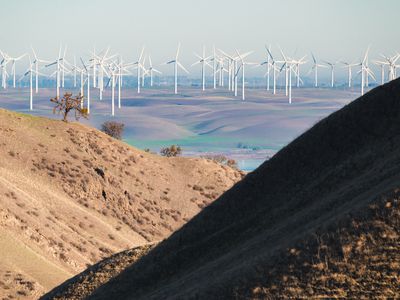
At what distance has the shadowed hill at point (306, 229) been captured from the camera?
22.8m

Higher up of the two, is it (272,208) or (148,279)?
(272,208)

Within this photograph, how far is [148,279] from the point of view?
3425 centimetres

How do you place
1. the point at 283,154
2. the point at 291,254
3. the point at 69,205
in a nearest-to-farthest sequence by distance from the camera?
the point at 291,254 < the point at 283,154 < the point at 69,205

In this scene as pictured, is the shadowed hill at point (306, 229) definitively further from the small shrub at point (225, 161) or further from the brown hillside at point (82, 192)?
the small shrub at point (225, 161)

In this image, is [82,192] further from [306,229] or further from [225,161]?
[225,161]

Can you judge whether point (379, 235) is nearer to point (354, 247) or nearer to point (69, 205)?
point (354, 247)

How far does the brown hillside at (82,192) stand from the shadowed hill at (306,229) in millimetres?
23008

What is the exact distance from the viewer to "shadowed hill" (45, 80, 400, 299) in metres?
22.8

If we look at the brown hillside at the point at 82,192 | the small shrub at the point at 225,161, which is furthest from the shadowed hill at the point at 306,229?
the small shrub at the point at 225,161

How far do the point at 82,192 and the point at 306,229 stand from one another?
200 feet

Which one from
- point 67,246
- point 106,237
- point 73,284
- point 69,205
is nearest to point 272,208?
point 73,284

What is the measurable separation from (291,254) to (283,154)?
15138 millimetres

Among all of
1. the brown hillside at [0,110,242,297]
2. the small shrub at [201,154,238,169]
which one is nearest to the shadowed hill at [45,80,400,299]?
the brown hillside at [0,110,242,297]

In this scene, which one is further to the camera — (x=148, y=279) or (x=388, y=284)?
(x=148, y=279)
